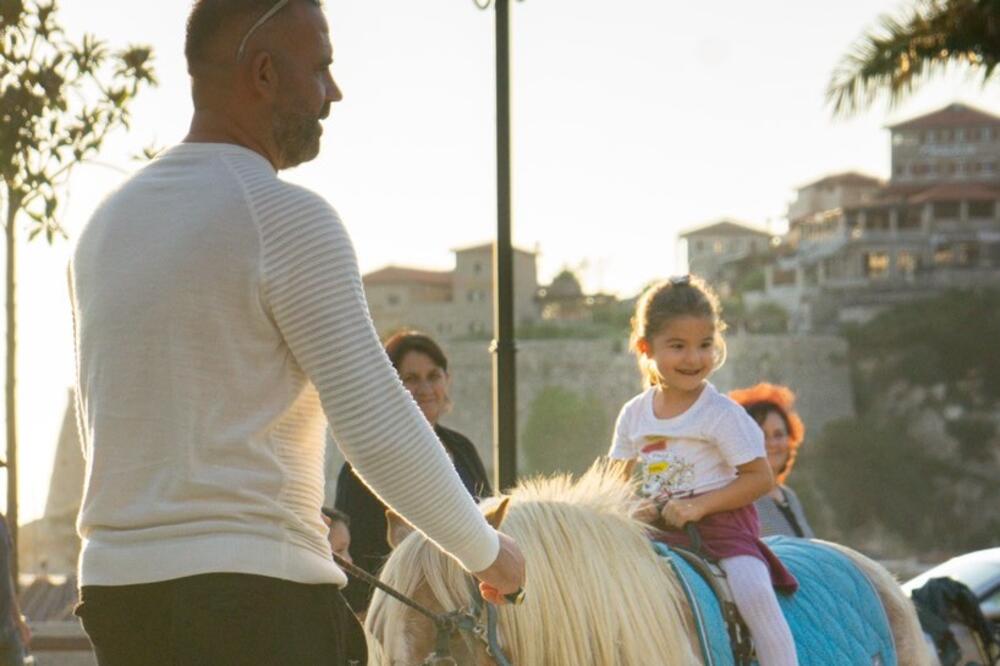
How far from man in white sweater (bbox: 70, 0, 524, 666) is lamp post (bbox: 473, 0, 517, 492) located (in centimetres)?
354

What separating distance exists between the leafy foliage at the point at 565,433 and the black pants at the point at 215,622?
5889 centimetres

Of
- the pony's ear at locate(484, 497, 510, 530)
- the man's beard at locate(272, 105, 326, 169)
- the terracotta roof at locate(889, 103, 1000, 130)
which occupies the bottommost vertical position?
the pony's ear at locate(484, 497, 510, 530)

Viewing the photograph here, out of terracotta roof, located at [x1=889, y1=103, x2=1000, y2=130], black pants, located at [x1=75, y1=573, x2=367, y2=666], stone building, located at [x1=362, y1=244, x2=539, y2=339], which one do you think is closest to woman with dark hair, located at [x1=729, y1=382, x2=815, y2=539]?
black pants, located at [x1=75, y1=573, x2=367, y2=666]

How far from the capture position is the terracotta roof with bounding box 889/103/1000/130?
281 feet

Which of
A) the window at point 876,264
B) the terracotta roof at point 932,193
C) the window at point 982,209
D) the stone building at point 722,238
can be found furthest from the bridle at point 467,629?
the stone building at point 722,238

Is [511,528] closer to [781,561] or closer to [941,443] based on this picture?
[781,561]

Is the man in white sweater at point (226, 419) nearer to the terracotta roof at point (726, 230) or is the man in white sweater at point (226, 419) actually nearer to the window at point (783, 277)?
the window at point (783, 277)

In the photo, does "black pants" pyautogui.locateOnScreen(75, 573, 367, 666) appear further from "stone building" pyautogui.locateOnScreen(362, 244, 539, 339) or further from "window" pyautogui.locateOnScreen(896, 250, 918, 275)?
"window" pyautogui.locateOnScreen(896, 250, 918, 275)

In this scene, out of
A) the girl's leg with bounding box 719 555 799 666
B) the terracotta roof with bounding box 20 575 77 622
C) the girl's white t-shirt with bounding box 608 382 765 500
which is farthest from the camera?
the terracotta roof with bounding box 20 575 77 622

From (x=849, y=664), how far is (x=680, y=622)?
72 centimetres

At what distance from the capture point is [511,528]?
9.87 ft

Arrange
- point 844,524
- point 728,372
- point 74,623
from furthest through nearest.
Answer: point 728,372 → point 844,524 → point 74,623

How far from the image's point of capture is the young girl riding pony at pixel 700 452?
A: 3.56m

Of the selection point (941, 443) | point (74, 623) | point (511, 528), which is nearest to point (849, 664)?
point (511, 528)
